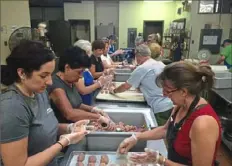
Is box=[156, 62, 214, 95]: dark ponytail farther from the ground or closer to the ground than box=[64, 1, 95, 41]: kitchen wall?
closer to the ground

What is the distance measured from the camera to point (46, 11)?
6.51m

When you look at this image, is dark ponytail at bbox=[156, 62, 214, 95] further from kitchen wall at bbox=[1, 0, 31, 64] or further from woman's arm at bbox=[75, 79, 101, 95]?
kitchen wall at bbox=[1, 0, 31, 64]

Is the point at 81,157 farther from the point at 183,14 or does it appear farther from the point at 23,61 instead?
the point at 183,14

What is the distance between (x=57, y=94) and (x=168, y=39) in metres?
5.85

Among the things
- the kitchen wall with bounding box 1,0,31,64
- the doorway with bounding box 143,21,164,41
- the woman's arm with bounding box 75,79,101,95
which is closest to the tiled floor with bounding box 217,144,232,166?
the woman's arm with bounding box 75,79,101,95

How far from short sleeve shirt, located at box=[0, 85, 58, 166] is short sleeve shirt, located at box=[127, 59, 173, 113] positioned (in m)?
1.21

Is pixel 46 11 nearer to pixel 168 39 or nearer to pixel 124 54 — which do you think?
pixel 124 54

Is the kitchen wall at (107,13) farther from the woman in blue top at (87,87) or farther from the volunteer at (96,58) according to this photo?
the woman in blue top at (87,87)

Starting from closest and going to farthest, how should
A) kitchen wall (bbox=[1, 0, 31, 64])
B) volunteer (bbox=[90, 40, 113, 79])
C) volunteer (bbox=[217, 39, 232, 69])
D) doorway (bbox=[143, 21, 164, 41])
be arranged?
volunteer (bbox=[90, 40, 113, 79]), kitchen wall (bbox=[1, 0, 31, 64]), volunteer (bbox=[217, 39, 232, 69]), doorway (bbox=[143, 21, 164, 41])

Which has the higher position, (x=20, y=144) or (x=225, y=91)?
(x=20, y=144)

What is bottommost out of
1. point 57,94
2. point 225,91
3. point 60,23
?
point 225,91

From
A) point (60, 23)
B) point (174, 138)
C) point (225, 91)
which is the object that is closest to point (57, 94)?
point (174, 138)

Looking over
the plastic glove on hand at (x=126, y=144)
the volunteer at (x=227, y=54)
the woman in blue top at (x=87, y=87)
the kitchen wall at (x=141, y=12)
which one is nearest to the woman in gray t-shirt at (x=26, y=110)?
the plastic glove on hand at (x=126, y=144)

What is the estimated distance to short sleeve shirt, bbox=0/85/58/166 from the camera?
810 millimetres
